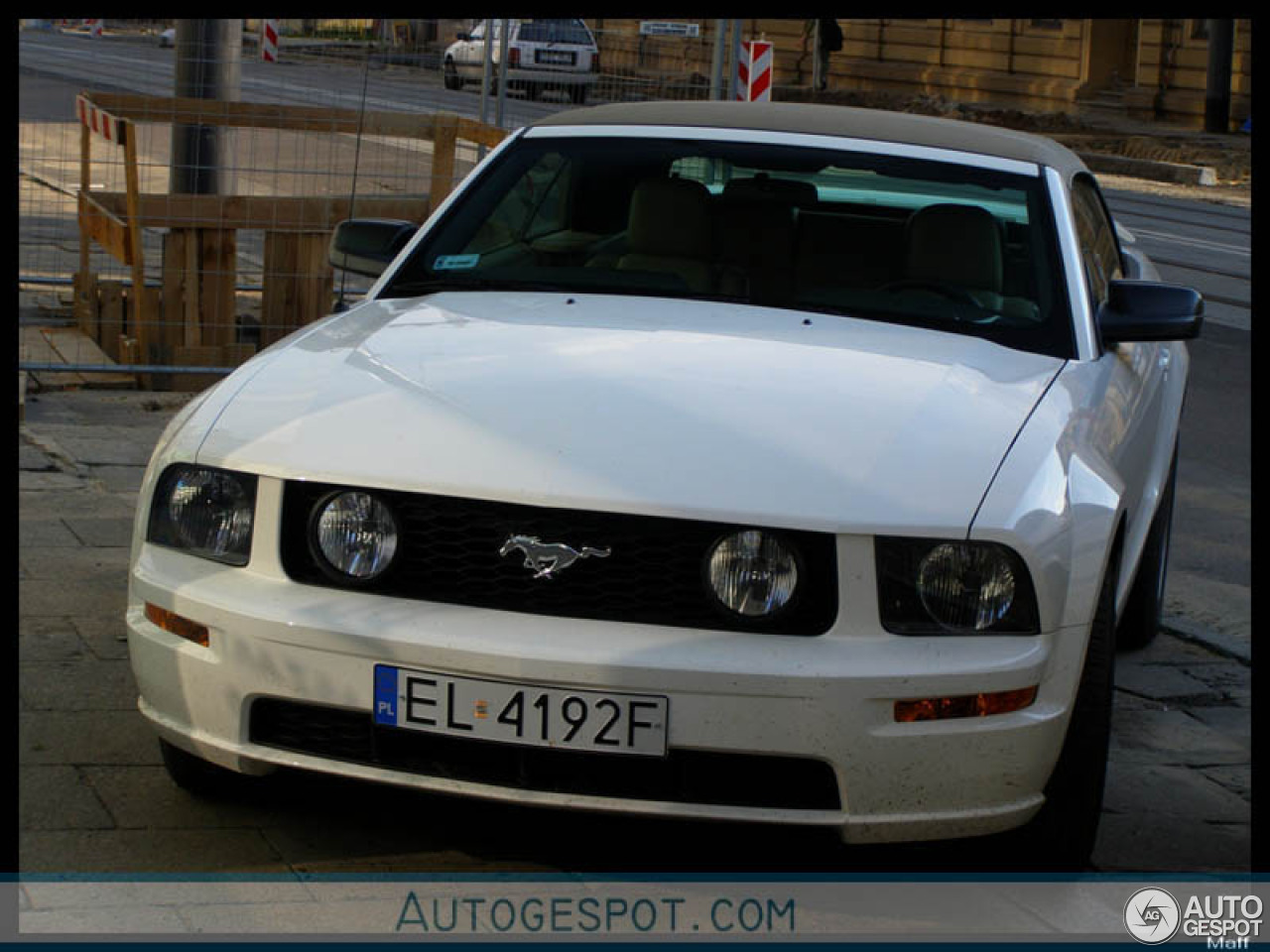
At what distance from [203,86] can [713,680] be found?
738 centimetres

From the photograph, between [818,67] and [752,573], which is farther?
[818,67]

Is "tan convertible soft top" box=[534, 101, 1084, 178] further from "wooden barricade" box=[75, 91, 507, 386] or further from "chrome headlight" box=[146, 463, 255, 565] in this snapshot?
"wooden barricade" box=[75, 91, 507, 386]

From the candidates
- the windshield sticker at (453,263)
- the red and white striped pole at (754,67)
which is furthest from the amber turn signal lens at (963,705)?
the red and white striped pole at (754,67)

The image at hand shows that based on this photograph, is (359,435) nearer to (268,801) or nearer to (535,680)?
(535,680)

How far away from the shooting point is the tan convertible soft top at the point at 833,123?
500cm

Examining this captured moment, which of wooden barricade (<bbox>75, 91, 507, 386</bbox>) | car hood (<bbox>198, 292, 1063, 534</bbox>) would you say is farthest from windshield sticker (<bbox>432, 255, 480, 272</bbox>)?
wooden barricade (<bbox>75, 91, 507, 386</bbox>)

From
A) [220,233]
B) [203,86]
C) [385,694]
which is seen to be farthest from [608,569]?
[203,86]

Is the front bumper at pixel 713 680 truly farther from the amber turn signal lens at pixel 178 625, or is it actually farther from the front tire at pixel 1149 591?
the front tire at pixel 1149 591

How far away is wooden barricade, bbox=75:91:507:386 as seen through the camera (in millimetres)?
8898

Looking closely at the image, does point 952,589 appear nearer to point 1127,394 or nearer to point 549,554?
point 549,554

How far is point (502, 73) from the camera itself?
38.2 ft

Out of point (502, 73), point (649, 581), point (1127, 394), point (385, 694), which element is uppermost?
point (502, 73)

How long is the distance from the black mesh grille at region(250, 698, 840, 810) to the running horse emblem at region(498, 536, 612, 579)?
304 mm
